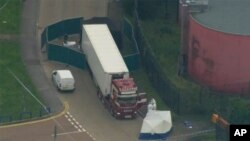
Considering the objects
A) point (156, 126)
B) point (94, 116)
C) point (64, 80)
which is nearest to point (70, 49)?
point (64, 80)

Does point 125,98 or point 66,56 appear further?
point 66,56

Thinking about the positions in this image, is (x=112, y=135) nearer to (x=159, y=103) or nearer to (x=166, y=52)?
(x=159, y=103)

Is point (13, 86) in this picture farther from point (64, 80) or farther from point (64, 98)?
point (64, 98)

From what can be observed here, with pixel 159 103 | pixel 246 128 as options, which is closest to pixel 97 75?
pixel 159 103

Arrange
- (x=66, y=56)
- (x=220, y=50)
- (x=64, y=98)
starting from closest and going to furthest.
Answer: (x=220, y=50) < (x=64, y=98) < (x=66, y=56)

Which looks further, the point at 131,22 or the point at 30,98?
the point at 131,22

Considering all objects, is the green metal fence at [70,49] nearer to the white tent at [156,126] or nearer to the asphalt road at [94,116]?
the asphalt road at [94,116]
